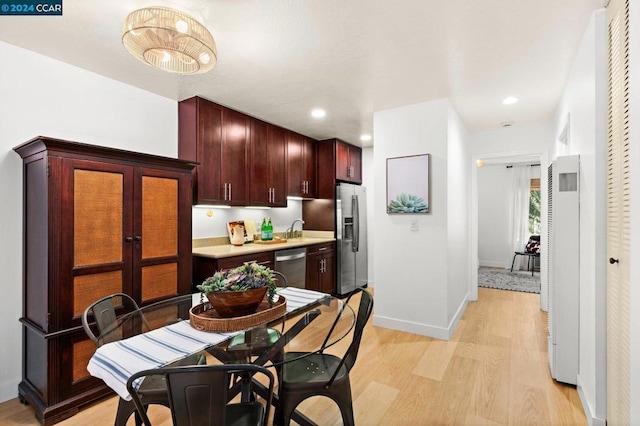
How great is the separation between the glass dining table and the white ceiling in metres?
1.79

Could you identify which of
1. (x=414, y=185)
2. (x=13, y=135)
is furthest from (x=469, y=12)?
(x=13, y=135)

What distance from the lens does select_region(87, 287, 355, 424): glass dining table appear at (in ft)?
4.14

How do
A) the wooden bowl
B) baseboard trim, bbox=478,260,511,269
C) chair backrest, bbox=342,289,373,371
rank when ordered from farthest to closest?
1. baseboard trim, bbox=478,260,511,269
2. chair backrest, bbox=342,289,373,371
3. the wooden bowl

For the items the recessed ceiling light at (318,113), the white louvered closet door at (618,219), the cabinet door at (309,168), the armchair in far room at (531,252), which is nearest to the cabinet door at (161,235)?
the recessed ceiling light at (318,113)

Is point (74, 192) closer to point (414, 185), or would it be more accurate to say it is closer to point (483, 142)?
point (414, 185)

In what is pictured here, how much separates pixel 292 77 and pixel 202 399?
2.51 metres

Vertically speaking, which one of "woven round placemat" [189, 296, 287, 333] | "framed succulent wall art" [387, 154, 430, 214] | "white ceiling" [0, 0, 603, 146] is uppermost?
"white ceiling" [0, 0, 603, 146]

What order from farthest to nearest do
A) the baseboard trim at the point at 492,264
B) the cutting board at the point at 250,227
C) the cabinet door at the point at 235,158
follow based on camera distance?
the baseboard trim at the point at 492,264, the cutting board at the point at 250,227, the cabinet door at the point at 235,158

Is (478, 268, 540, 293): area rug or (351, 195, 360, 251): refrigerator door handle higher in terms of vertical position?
(351, 195, 360, 251): refrigerator door handle

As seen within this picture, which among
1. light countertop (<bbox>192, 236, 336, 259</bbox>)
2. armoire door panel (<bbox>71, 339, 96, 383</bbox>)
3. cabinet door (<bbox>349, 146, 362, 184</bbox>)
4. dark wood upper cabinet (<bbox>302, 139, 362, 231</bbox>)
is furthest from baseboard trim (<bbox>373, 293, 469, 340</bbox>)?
armoire door panel (<bbox>71, 339, 96, 383</bbox>)

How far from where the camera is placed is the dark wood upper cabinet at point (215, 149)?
3236 mm

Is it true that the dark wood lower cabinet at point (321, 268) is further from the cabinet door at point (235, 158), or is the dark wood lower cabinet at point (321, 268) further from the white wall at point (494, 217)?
the white wall at point (494, 217)

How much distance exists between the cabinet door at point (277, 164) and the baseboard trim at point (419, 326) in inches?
77.1

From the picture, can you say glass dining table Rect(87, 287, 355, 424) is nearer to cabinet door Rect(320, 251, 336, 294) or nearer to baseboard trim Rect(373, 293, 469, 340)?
baseboard trim Rect(373, 293, 469, 340)
